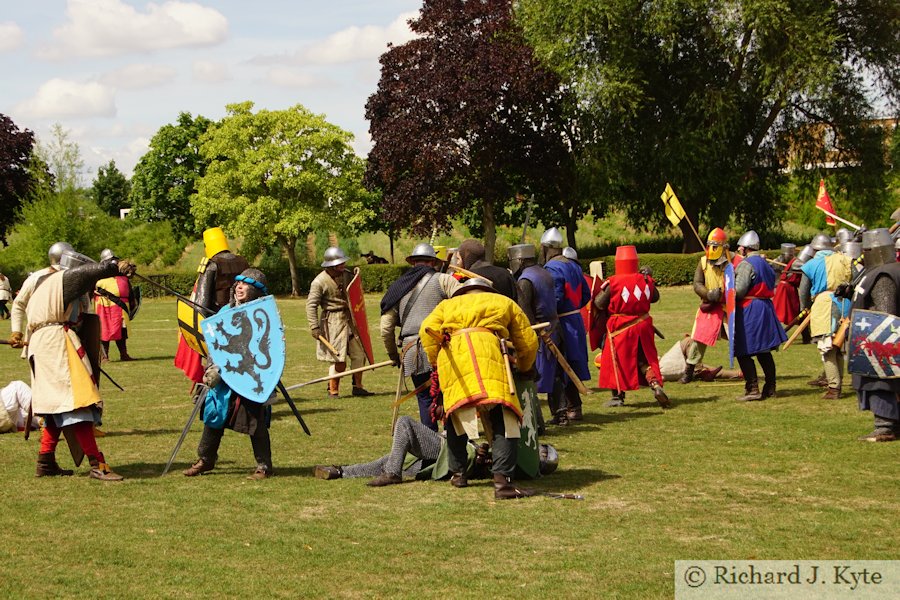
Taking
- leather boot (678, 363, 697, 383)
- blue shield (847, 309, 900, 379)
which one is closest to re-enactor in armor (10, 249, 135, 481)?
blue shield (847, 309, 900, 379)

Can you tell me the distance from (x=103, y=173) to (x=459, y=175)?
202 ft

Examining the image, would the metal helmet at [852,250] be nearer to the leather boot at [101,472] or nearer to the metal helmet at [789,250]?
the metal helmet at [789,250]

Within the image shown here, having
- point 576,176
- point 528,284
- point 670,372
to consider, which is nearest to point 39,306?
point 528,284

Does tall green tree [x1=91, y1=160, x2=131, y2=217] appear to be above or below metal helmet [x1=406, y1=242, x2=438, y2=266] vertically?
above

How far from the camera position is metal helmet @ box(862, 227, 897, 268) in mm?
10070

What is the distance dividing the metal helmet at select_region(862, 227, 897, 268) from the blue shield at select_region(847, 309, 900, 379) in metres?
0.55

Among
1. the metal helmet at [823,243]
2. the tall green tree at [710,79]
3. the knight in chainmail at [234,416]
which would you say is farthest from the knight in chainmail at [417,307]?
the tall green tree at [710,79]

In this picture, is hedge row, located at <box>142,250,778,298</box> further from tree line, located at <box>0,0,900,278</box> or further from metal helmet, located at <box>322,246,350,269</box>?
metal helmet, located at <box>322,246,350,269</box>

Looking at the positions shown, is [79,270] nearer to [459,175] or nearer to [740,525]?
[740,525]

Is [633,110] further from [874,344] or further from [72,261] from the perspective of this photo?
[72,261]

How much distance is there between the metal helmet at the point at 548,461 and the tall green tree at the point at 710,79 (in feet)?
92.3

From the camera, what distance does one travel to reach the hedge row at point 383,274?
37469 mm

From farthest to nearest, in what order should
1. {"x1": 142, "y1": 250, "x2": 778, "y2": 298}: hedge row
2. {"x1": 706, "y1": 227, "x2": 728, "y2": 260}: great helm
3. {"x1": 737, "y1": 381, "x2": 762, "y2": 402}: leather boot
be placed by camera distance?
{"x1": 142, "y1": 250, "x2": 778, "y2": 298}: hedge row < {"x1": 706, "y1": 227, "x2": 728, "y2": 260}: great helm < {"x1": 737, "y1": 381, "x2": 762, "y2": 402}: leather boot

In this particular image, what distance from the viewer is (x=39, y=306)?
915cm
